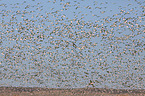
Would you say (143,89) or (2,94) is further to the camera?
(143,89)

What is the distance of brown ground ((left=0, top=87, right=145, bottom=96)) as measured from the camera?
13547 mm

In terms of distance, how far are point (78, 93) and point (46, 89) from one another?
1.47 m

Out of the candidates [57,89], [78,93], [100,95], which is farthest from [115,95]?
[57,89]

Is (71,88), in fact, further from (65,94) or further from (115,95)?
(115,95)

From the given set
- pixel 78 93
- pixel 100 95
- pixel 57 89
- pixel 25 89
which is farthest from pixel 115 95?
pixel 25 89

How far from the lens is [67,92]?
13.6 metres

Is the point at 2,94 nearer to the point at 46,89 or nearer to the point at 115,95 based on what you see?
the point at 46,89

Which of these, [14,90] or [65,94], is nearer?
[65,94]

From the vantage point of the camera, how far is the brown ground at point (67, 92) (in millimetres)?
13547

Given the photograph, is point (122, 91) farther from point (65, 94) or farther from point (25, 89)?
point (25, 89)

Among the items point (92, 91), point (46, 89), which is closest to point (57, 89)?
point (46, 89)

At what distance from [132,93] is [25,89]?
460cm

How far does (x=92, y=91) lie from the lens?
14008mm

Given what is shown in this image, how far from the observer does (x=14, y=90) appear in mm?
14281
